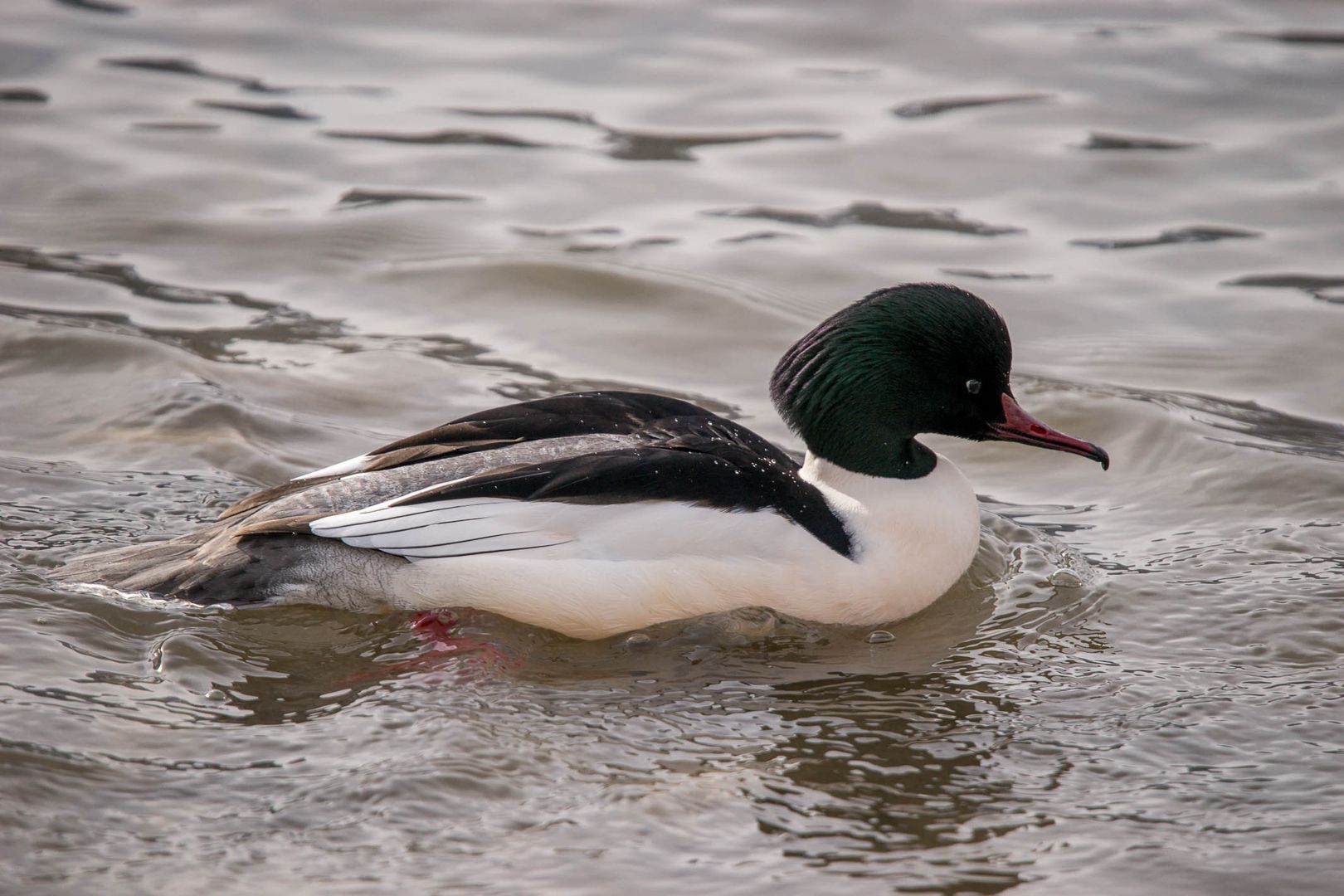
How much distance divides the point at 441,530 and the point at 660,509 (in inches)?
30.5

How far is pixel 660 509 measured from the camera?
5.51 meters

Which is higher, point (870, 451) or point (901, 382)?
point (901, 382)

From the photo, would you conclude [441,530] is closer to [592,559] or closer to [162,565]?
[592,559]

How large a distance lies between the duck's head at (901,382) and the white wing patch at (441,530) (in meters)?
1.12

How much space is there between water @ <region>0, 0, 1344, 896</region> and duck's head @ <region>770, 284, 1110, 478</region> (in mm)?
692

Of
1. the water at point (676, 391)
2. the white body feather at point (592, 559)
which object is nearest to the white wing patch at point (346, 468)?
the white body feather at point (592, 559)

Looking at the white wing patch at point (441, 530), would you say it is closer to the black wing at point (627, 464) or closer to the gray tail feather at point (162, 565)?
the black wing at point (627, 464)

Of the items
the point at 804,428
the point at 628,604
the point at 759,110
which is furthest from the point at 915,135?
the point at 628,604

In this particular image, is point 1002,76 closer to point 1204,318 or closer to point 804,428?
point 1204,318

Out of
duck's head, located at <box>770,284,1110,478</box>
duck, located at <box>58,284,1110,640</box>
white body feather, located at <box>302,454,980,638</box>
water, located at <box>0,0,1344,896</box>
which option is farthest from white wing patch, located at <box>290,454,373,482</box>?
duck's head, located at <box>770,284,1110,478</box>

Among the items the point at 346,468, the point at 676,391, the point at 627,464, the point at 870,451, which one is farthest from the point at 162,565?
the point at 676,391

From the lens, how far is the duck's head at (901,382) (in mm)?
5840

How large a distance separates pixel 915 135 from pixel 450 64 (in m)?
3.72

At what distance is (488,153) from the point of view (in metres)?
10.9
